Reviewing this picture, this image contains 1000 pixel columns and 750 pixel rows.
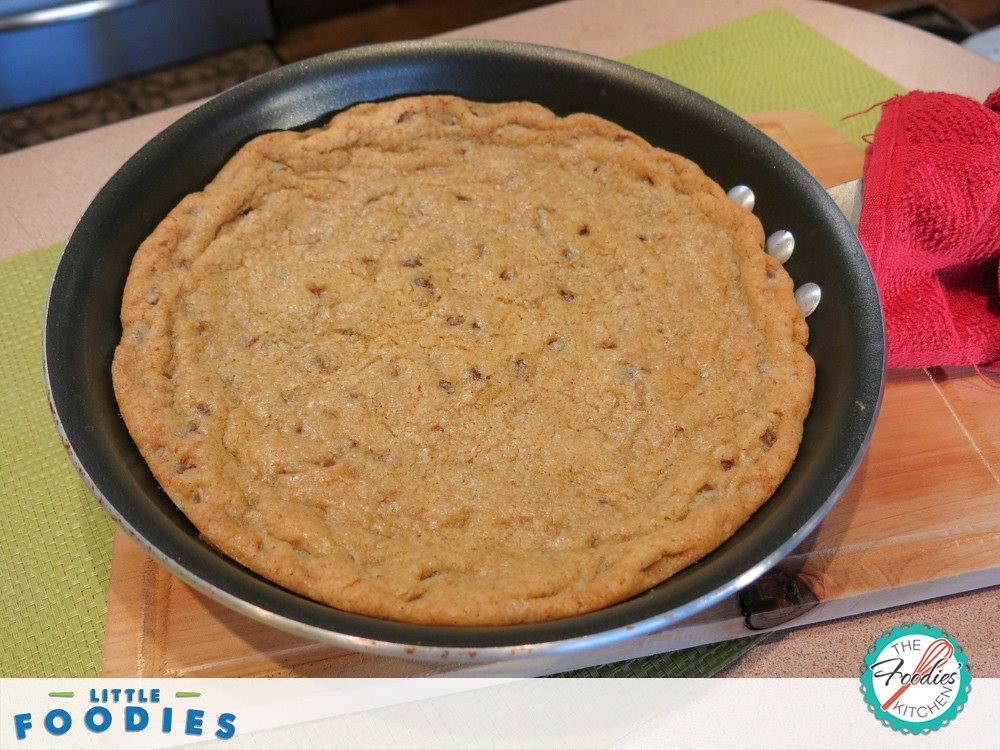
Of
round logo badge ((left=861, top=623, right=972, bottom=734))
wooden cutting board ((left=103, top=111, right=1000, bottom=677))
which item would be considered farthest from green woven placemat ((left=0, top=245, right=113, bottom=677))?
round logo badge ((left=861, top=623, right=972, bottom=734))

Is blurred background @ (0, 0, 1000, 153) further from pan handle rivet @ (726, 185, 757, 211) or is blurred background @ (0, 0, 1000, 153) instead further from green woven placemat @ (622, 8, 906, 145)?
pan handle rivet @ (726, 185, 757, 211)

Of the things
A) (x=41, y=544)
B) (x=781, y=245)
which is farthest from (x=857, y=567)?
(x=41, y=544)

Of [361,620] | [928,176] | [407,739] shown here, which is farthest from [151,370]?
[928,176]

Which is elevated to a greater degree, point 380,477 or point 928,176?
point 928,176

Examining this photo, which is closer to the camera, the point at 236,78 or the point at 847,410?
the point at 847,410

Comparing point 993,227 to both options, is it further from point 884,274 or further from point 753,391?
point 753,391

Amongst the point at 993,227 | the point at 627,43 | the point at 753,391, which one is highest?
the point at 627,43
